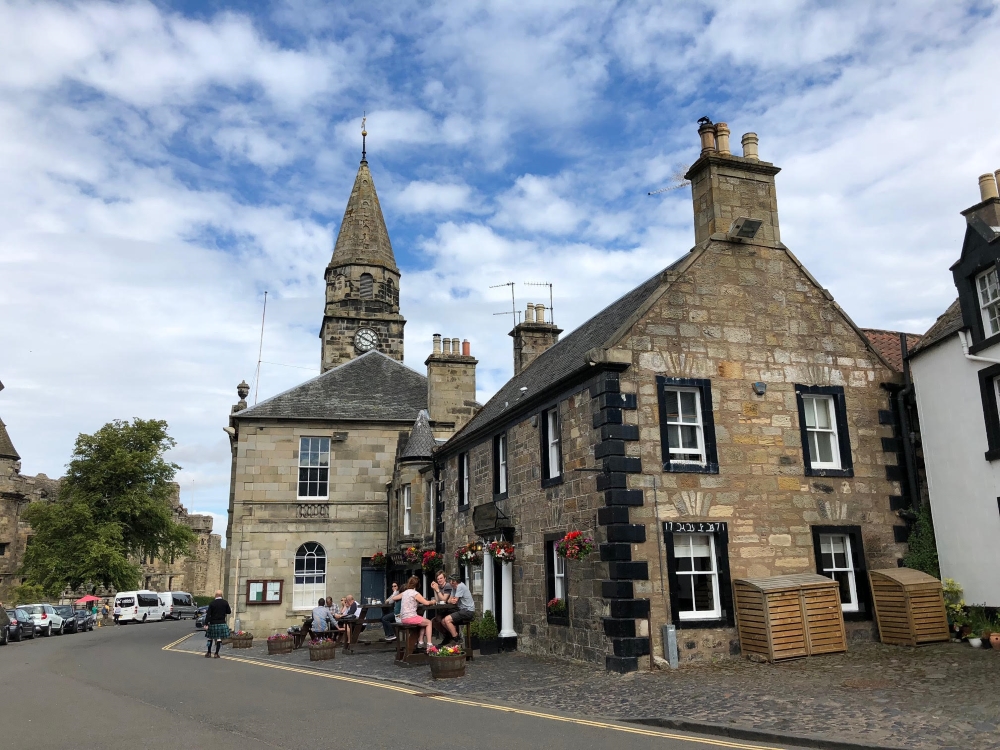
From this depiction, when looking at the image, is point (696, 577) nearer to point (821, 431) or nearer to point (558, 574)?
point (558, 574)

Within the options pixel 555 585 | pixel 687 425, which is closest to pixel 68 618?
pixel 555 585

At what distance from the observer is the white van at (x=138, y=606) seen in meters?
43.2

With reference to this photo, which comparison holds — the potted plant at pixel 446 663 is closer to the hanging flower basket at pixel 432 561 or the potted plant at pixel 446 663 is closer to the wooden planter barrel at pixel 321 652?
the wooden planter barrel at pixel 321 652

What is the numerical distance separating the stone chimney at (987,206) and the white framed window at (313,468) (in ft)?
68.6

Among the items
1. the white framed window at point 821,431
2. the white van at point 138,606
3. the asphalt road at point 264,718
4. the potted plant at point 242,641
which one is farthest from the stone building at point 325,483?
the white van at point 138,606

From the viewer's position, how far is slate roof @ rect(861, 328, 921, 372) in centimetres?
1739

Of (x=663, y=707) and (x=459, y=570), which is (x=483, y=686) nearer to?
(x=663, y=707)

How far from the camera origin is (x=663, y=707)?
390 inches

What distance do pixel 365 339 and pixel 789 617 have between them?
100 ft

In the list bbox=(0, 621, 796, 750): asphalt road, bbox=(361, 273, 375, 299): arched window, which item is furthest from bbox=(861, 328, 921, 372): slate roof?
bbox=(361, 273, 375, 299): arched window

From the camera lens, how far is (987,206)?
48.6ft

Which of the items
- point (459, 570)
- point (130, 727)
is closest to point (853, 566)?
point (459, 570)

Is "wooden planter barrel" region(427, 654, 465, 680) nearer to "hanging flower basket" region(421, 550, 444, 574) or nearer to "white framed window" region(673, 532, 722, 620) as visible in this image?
"white framed window" region(673, 532, 722, 620)

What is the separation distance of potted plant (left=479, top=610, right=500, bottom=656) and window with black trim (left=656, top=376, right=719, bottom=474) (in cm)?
557
